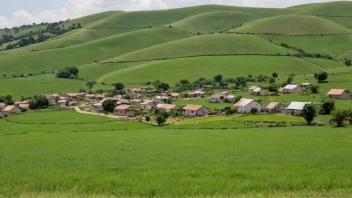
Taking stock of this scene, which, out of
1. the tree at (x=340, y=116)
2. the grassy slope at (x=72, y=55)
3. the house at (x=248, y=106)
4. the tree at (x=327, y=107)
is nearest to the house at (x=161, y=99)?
the house at (x=248, y=106)

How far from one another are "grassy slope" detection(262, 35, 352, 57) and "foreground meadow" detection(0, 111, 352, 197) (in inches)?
4404

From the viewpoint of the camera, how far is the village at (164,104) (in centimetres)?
6756

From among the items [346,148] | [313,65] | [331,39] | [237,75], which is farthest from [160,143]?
[331,39]

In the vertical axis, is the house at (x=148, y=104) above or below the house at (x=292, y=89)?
below

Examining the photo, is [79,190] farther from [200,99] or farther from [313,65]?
[313,65]

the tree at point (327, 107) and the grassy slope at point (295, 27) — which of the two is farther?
the grassy slope at point (295, 27)

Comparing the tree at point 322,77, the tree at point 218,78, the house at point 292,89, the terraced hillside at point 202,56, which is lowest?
the house at point 292,89

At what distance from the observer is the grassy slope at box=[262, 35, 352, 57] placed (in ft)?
486

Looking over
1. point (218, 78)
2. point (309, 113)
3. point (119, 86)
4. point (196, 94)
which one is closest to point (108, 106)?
point (196, 94)

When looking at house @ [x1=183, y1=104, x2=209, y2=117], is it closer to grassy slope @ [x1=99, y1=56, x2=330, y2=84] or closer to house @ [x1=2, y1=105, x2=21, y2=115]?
house @ [x1=2, y1=105, x2=21, y2=115]

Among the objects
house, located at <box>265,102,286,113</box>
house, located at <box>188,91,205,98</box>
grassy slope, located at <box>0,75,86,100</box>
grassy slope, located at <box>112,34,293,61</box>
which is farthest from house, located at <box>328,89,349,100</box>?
grassy slope, located at <box>0,75,86,100</box>

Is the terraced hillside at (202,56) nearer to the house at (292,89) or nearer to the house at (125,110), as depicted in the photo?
the house at (292,89)

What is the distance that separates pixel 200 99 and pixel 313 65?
5556cm

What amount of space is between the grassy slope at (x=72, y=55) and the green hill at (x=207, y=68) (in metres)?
35.5
